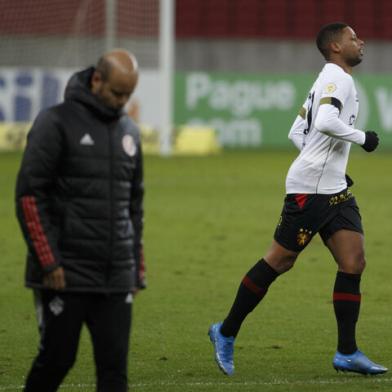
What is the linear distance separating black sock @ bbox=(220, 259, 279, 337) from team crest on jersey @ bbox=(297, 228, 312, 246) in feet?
0.86

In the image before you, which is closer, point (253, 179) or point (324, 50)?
point (324, 50)

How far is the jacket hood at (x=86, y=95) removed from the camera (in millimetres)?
5480

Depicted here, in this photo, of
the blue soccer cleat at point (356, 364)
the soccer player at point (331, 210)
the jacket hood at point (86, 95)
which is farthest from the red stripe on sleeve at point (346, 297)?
the jacket hood at point (86, 95)

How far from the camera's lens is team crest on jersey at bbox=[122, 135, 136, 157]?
18.3ft

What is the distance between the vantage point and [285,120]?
32.6m

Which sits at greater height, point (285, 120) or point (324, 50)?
point (324, 50)

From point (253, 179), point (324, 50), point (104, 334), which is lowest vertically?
point (253, 179)

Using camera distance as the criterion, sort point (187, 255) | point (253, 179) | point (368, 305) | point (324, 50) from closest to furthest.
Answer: point (324, 50) → point (368, 305) → point (187, 255) → point (253, 179)

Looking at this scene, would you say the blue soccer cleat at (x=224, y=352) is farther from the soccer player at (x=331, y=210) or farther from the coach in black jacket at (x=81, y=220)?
the coach in black jacket at (x=81, y=220)

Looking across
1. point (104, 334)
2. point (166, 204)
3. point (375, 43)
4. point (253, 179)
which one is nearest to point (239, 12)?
point (375, 43)

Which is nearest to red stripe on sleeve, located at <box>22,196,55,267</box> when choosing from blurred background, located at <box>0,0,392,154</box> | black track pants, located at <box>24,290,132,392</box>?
black track pants, located at <box>24,290,132,392</box>

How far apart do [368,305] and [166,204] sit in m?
9.03

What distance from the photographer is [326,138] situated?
7.54 meters

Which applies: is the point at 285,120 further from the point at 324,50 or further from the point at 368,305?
the point at 324,50
